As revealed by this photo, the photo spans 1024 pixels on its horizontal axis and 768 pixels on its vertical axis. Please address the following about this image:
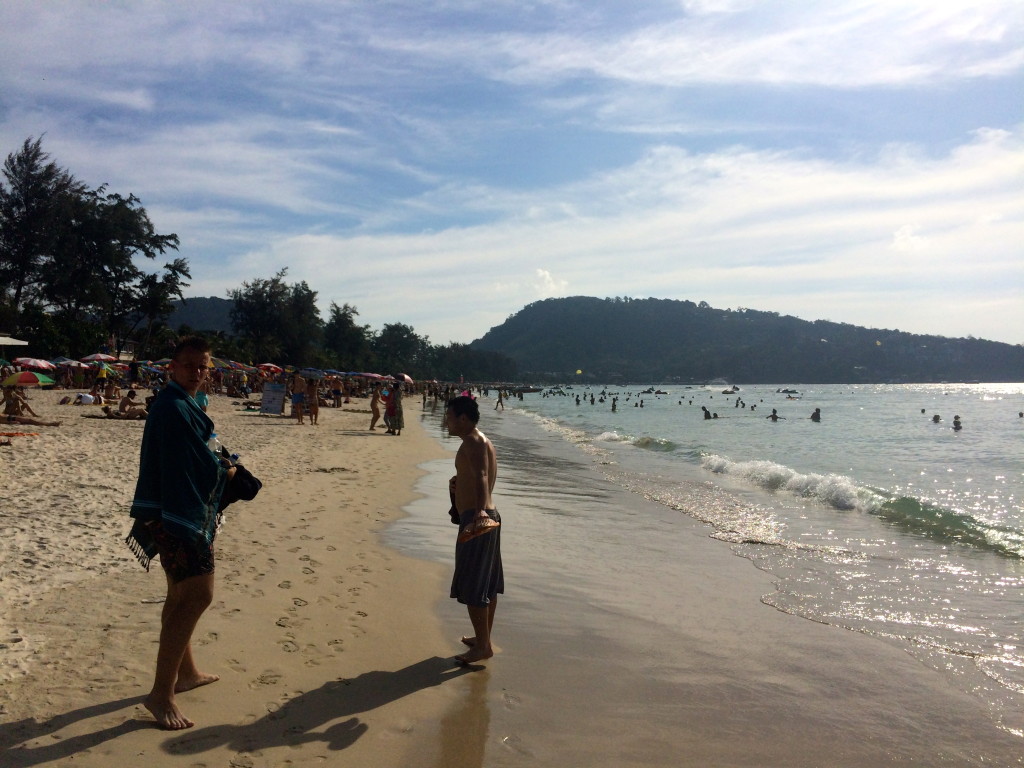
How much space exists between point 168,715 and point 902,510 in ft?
36.8

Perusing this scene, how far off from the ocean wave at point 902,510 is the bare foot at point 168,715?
874 cm

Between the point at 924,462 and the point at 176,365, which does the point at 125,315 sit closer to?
the point at 924,462

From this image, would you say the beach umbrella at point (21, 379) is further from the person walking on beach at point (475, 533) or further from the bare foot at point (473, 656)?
the bare foot at point (473, 656)

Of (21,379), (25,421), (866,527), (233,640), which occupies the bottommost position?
(866,527)

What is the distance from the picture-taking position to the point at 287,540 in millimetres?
7105

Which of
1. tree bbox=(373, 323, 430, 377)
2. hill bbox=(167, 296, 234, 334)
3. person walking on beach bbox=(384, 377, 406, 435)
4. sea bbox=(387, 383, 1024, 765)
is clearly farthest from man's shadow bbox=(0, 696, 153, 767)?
hill bbox=(167, 296, 234, 334)

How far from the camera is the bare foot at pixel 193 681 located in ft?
11.8

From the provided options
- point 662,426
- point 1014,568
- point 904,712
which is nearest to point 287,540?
point 904,712

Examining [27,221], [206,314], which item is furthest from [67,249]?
[206,314]

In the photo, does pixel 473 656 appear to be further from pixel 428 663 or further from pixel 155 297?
pixel 155 297

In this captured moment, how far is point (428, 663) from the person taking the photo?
442 centimetres

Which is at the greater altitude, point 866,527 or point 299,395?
point 299,395

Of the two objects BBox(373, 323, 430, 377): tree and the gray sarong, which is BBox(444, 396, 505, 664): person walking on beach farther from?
BBox(373, 323, 430, 377): tree

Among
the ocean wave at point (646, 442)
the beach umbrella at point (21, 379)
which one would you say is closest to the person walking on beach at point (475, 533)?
the beach umbrella at point (21, 379)
